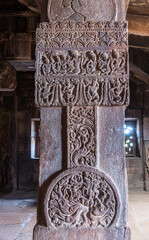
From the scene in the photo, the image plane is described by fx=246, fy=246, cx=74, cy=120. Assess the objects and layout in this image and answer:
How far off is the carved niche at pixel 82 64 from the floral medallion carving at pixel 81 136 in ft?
0.23

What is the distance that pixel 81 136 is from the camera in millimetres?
1836

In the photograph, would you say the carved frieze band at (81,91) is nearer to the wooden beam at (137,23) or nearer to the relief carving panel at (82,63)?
the relief carving panel at (82,63)

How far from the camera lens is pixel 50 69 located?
6.12 ft

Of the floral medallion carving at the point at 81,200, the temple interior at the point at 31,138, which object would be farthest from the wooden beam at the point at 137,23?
the floral medallion carving at the point at 81,200

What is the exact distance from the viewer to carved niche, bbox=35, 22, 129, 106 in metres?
1.84

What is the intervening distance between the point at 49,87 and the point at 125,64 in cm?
60

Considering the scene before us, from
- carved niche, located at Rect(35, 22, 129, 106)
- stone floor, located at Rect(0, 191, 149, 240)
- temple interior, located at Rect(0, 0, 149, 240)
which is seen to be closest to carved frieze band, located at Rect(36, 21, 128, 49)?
carved niche, located at Rect(35, 22, 129, 106)

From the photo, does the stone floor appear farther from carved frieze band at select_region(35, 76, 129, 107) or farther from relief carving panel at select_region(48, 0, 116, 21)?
relief carving panel at select_region(48, 0, 116, 21)

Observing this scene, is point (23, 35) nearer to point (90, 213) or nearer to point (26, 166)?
point (90, 213)

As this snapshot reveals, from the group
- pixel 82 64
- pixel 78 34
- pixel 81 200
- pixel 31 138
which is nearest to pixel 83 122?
pixel 82 64

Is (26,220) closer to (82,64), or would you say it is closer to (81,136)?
(81,136)

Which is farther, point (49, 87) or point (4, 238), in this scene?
point (4, 238)

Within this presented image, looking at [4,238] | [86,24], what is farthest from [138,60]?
[4,238]

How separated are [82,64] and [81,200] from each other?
39.6 inches
